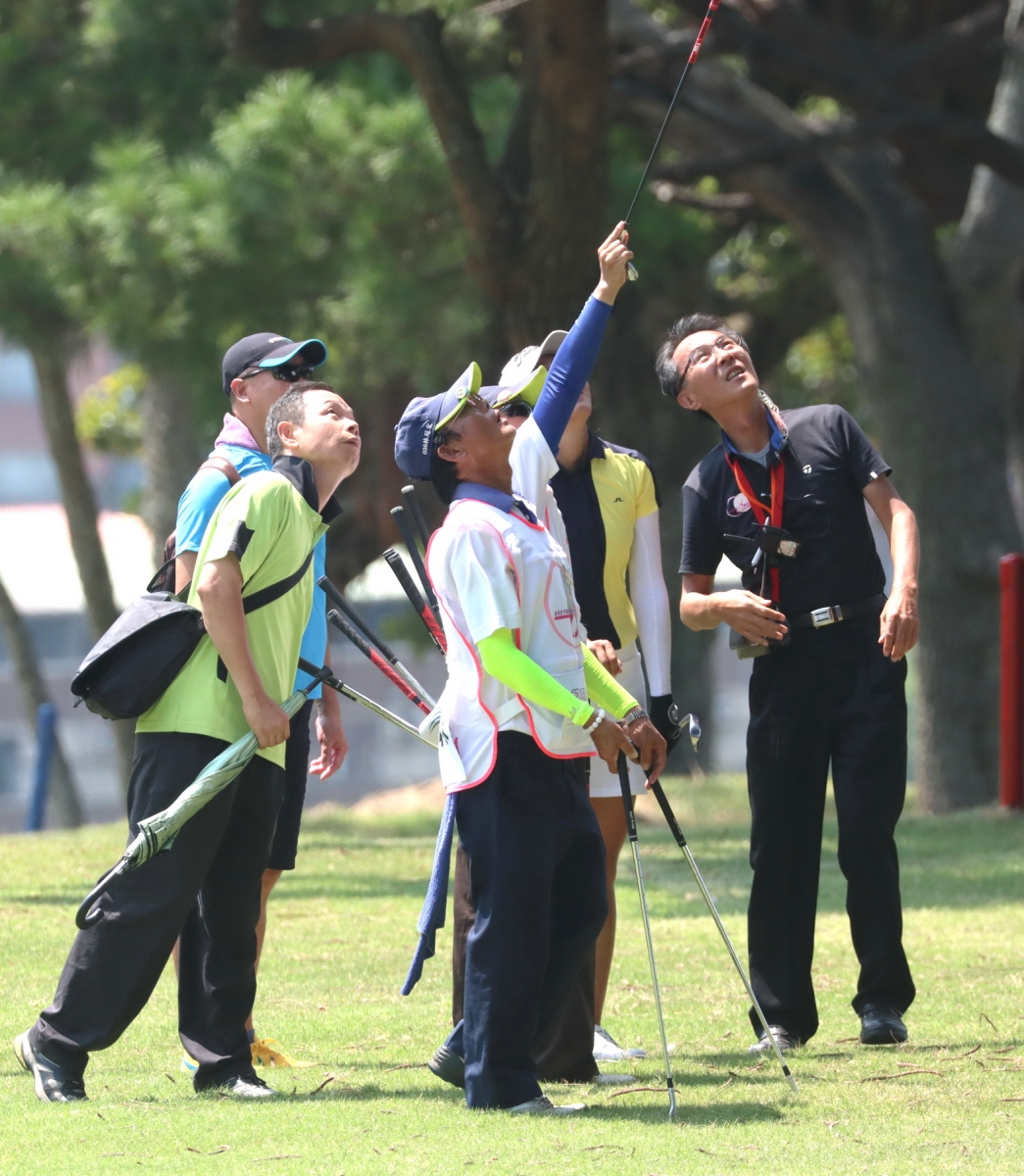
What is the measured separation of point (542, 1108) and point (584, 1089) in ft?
1.41

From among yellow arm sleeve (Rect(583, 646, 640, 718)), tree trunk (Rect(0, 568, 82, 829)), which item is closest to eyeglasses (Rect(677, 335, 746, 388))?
yellow arm sleeve (Rect(583, 646, 640, 718))

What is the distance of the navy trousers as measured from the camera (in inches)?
167

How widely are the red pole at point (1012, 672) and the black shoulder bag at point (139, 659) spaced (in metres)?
6.83

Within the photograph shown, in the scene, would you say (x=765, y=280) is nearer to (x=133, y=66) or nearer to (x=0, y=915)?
(x=133, y=66)

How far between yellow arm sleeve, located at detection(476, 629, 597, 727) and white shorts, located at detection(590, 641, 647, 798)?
3.51ft

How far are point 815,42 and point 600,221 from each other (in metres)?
3.71

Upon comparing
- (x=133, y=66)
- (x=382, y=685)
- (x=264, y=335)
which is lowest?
(x=382, y=685)

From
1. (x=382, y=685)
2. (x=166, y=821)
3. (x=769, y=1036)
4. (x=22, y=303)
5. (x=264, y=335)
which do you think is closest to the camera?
(x=166, y=821)

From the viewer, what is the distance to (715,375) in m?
5.32

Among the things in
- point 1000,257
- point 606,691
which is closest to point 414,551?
point 606,691

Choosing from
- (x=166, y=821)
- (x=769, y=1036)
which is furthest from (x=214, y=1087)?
(x=769, y=1036)

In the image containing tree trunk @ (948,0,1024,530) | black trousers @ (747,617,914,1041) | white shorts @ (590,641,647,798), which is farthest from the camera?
tree trunk @ (948,0,1024,530)

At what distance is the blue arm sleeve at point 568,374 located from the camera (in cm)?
453

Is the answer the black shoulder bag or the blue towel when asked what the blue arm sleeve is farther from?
the blue towel
